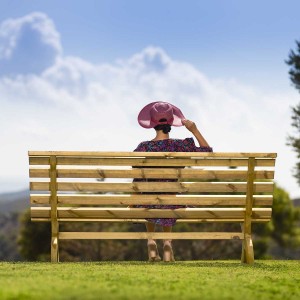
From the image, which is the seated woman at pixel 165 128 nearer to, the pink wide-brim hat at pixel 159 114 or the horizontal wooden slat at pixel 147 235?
the pink wide-brim hat at pixel 159 114

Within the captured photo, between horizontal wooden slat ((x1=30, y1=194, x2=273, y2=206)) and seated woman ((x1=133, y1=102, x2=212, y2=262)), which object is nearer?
horizontal wooden slat ((x1=30, y1=194, x2=273, y2=206))

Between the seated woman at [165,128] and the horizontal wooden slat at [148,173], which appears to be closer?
the horizontal wooden slat at [148,173]

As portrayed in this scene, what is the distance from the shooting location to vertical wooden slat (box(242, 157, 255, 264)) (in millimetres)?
7340

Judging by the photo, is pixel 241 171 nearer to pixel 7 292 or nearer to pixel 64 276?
pixel 64 276

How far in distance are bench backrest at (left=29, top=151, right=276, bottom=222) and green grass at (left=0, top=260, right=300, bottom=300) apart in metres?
1.07

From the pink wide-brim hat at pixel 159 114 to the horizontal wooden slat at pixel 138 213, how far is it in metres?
1.21

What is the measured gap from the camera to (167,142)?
7938mm

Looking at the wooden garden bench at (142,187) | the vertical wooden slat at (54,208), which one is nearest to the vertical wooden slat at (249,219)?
the wooden garden bench at (142,187)

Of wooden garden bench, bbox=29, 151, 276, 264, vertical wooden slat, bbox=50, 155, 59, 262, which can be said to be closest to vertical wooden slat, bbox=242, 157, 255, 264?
wooden garden bench, bbox=29, 151, 276, 264

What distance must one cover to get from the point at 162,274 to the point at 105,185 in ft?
6.39

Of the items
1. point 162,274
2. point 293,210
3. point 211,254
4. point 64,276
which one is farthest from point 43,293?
point 293,210

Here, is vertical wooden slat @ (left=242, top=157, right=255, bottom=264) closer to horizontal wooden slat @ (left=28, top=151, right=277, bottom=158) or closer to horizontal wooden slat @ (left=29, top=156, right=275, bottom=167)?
horizontal wooden slat @ (left=29, top=156, right=275, bottom=167)

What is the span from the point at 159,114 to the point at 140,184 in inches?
42.0

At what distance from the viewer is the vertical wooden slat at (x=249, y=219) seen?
734cm
